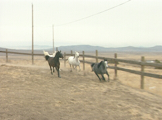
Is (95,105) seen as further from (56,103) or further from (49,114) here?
(49,114)

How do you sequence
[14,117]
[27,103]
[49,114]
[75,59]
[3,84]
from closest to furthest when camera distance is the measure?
1. [14,117]
2. [49,114]
3. [27,103]
4. [3,84]
5. [75,59]

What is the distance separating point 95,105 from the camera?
441cm

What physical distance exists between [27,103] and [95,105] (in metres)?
1.76

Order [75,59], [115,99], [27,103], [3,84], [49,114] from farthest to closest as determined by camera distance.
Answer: [75,59] < [3,84] < [115,99] < [27,103] < [49,114]

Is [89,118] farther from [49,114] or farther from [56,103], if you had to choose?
[56,103]

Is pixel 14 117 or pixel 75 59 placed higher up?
pixel 75 59

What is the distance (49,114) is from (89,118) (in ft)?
2.88

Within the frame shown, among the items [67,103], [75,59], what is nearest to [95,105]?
[67,103]

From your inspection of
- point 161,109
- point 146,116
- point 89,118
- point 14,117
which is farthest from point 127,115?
point 14,117

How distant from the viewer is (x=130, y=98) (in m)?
5.24

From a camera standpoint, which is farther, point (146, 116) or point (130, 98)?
point (130, 98)

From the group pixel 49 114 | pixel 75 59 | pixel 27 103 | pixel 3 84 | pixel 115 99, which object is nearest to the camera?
pixel 49 114

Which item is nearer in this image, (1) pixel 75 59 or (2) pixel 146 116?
(2) pixel 146 116

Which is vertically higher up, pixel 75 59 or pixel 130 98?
pixel 75 59
